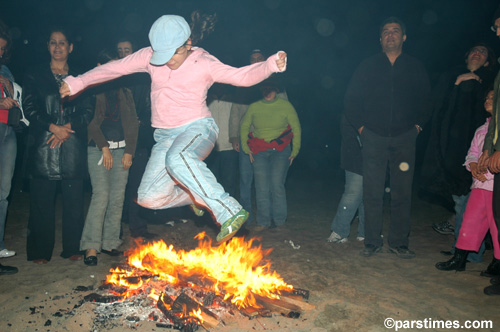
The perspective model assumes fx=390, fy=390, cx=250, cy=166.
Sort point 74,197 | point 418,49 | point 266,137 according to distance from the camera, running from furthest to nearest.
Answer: point 418,49
point 266,137
point 74,197

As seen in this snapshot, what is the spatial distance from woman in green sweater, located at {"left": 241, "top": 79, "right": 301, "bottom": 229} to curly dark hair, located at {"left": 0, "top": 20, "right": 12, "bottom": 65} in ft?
11.2

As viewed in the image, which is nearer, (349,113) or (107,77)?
(107,77)

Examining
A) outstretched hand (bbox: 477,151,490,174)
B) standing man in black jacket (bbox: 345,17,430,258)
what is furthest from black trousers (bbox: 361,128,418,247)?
outstretched hand (bbox: 477,151,490,174)

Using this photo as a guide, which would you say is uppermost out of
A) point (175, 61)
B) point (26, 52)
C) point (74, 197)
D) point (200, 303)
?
point (26, 52)

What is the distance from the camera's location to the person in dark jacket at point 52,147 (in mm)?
4633

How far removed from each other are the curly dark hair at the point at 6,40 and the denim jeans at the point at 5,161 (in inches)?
31.6

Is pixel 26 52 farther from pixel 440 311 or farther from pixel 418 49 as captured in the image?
pixel 418 49

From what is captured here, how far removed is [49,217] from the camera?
484 centimetres

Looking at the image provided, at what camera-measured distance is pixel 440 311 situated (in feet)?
11.7

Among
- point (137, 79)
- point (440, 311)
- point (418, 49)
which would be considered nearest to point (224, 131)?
point (137, 79)

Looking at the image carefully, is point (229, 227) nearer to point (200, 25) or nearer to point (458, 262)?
point (458, 262)

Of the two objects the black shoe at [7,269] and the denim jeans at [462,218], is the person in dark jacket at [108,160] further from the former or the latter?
the denim jeans at [462,218]

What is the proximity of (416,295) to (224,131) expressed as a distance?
3962mm

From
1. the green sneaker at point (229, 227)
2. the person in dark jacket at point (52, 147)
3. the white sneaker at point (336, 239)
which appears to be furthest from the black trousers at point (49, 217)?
A: the white sneaker at point (336, 239)
